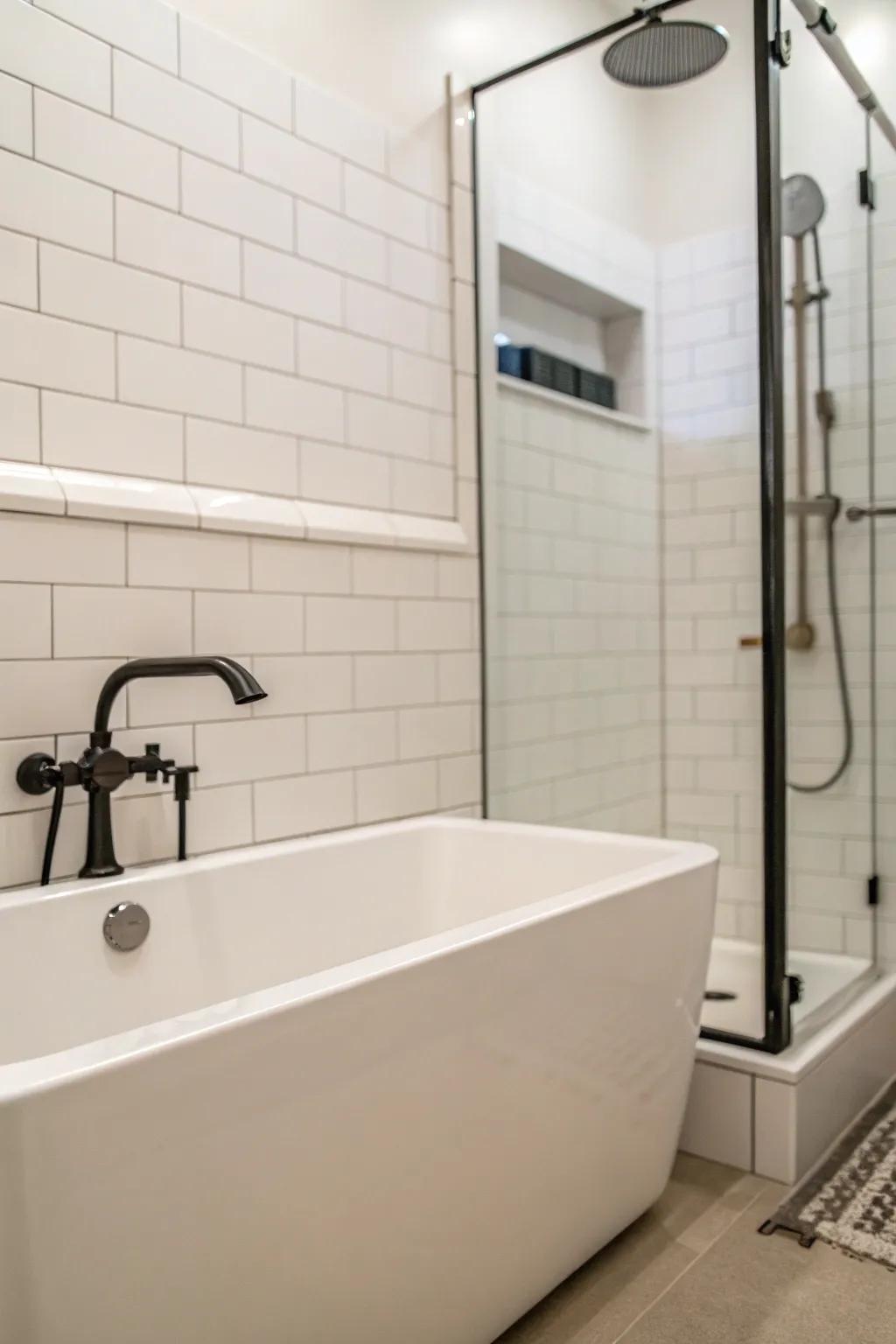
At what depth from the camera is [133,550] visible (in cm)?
183

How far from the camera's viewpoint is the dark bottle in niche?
2814mm

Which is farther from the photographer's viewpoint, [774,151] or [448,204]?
[448,204]

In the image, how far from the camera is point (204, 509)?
1.94 m

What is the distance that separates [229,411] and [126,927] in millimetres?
996

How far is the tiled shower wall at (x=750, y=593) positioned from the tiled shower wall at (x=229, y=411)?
0.78 m

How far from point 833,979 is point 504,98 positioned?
2.34 m

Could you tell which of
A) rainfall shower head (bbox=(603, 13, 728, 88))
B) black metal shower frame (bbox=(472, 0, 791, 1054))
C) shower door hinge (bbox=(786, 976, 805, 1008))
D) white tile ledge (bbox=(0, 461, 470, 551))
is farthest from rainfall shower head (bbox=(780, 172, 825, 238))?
shower door hinge (bbox=(786, 976, 805, 1008))

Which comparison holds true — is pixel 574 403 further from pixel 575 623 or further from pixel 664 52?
pixel 664 52

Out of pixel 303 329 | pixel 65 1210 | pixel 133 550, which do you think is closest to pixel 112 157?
pixel 303 329

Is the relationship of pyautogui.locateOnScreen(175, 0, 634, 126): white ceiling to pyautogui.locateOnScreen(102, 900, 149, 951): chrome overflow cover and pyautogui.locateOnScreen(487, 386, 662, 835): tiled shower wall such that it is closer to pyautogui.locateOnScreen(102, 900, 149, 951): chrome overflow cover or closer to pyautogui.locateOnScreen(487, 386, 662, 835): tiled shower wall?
pyautogui.locateOnScreen(487, 386, 662, 835): tiled shower wall

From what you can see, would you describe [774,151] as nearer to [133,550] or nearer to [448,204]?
[448,204]

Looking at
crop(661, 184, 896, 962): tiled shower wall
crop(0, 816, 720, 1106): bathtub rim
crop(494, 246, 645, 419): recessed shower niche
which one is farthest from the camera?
crop(494, 246, 645, 419): recessed shower niche

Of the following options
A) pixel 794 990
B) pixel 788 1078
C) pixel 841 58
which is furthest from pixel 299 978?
pixel 841 58

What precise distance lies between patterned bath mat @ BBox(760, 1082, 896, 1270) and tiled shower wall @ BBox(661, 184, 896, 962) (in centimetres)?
42
